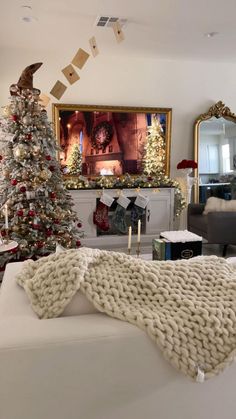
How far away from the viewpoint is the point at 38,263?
4.10 feet

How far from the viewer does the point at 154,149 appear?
529cm

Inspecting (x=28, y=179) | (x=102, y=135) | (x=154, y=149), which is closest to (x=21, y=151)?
(x=28, y=179)

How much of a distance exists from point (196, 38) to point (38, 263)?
161 inches

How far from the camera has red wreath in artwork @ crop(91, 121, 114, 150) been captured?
5.06 m

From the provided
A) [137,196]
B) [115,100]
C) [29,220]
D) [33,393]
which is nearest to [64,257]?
[33,393]

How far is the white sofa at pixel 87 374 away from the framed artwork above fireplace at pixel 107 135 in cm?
408

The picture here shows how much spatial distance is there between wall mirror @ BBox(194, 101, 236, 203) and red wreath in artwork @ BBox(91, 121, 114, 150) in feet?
4.87

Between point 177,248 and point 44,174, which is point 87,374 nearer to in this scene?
point 177,248

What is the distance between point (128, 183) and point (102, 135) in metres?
0.88

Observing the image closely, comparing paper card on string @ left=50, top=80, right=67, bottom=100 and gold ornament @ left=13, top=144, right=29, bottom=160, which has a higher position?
paper card on string @ left=50, top=80, right=67, bottom=100

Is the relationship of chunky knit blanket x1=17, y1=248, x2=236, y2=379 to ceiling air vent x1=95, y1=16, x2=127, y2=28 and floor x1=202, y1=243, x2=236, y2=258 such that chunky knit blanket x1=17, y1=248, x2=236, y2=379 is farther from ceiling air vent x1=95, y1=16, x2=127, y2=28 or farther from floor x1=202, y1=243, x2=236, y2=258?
floor x1=202, y1=243, x2=236, y2=258

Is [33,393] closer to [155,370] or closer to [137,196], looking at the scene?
[155,370]

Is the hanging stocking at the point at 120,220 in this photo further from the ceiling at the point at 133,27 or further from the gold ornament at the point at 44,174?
the ceiling at the point at 133,27

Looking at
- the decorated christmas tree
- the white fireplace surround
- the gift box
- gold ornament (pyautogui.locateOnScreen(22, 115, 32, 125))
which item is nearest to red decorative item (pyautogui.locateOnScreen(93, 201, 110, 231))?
the white fireplace surround
